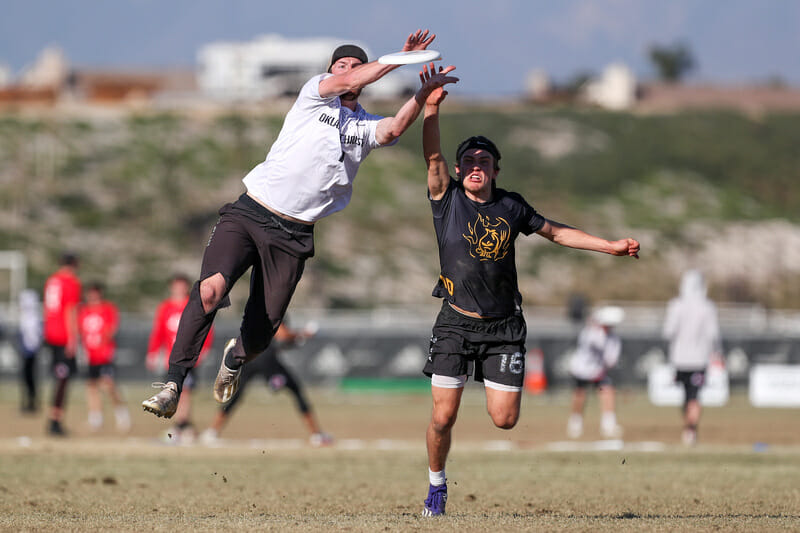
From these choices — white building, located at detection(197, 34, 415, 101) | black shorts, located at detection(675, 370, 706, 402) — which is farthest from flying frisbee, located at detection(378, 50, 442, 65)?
white building, located at detection(197, 34, 415, 101)

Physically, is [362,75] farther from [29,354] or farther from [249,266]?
[29,354]

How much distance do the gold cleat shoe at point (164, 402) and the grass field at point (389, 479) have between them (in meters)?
0.74

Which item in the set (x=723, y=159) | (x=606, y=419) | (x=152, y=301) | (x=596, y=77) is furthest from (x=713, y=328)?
(x=596, y=77)

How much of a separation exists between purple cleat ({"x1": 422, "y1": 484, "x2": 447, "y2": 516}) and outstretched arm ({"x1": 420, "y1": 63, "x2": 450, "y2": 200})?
217 cm

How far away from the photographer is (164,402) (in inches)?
301

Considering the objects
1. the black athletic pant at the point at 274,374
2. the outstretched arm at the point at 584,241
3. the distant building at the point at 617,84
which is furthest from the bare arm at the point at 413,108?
the distant building at the point at 617,84

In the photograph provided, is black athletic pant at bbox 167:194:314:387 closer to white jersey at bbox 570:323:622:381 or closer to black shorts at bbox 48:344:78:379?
black shorts at bbox 48:344:78:379

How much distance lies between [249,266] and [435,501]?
88.5 inches

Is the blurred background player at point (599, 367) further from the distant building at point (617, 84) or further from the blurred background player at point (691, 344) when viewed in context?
the distant building at point (617, 84)

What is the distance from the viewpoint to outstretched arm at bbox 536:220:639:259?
8266mm

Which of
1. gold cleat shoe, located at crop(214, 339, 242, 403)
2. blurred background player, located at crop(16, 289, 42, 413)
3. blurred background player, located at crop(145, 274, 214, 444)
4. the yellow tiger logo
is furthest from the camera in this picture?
blurred background player, located at crop(16, 289, 42, 413)

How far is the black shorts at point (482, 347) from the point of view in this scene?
825 cm

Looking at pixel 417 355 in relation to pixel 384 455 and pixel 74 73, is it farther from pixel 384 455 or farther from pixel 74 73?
pixel 74 73

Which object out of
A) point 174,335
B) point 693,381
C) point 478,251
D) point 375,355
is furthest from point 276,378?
point 375,355
